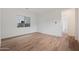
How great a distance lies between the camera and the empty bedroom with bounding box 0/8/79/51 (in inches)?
84.5

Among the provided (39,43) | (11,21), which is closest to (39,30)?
(39,43)

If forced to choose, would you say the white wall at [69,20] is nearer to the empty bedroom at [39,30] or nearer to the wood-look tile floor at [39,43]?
the empty bedroom at [39,30]

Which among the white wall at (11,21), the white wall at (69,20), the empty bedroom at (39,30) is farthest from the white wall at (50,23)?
the white wall at (11,21)

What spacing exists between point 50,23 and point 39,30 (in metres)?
0.28

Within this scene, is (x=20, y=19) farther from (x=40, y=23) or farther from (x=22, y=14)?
(x=40, y=23)

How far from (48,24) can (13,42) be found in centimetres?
83

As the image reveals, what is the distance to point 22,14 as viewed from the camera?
2.21 meters

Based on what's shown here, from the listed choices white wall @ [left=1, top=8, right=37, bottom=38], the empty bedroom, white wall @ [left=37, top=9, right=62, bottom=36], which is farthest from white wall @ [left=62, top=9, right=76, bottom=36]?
white wall @ [left=1, top=8, right=37, bottom=38]

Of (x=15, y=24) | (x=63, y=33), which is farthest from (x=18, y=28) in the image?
(x=63, y=33)

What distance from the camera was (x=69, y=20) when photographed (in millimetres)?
2168

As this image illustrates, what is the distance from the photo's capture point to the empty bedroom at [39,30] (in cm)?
215

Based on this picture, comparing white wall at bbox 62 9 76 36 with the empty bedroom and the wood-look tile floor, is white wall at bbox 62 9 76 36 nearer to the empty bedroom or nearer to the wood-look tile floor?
the empty bedroom

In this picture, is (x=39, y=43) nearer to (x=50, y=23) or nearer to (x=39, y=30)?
(x=39, y=30)

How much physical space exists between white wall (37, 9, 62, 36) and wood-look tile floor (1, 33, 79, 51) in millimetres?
128
